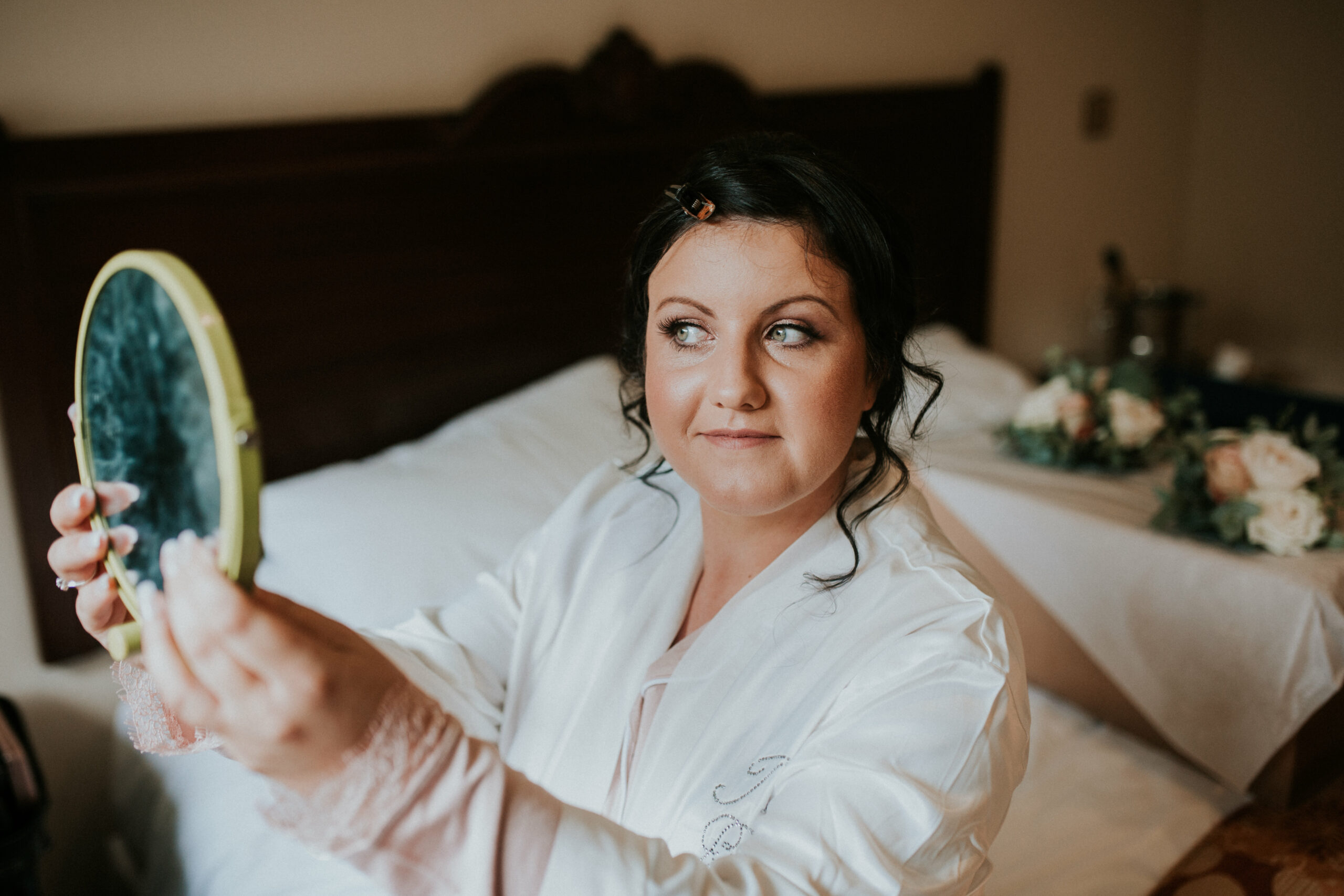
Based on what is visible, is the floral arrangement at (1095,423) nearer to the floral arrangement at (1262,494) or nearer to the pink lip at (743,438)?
the floral arrangement at (1262,494)

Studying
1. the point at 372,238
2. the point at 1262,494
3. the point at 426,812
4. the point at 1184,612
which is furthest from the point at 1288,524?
the point at 372,238

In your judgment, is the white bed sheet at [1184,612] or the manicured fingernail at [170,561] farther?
the white bed sheet at [1184,612]

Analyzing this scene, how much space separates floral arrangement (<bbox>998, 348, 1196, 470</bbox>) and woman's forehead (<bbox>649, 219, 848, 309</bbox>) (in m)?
1.44

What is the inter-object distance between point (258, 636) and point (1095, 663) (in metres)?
1.66

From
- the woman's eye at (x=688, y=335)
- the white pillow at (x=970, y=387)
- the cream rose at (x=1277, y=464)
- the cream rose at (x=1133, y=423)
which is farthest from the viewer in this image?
the white pillow at (x=970, y=387)

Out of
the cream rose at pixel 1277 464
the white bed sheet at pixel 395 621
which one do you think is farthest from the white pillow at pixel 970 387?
the white bed sheet at pixel 395 621

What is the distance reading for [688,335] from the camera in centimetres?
105

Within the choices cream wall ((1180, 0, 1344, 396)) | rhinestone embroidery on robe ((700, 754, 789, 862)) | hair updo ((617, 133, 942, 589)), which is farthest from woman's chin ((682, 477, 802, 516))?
cream wall ((1180, 0, 1344, 396))

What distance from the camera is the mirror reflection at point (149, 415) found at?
0.64 meters

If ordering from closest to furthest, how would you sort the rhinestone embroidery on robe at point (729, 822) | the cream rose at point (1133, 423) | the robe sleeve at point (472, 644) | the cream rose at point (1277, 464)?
the rhinestone embroidery on robe at point (729, 822) → the robe sleeve at point (472, 644) → the cream rose at point (1277, 464) → the cream rose at point (1133, 423)

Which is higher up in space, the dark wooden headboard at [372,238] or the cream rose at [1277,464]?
the dark wooden headboard at [372,238]

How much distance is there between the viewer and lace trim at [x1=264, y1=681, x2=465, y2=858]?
0.62m

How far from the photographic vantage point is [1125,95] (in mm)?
3754

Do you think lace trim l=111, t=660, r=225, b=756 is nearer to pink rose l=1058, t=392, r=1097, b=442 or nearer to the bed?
the bed
